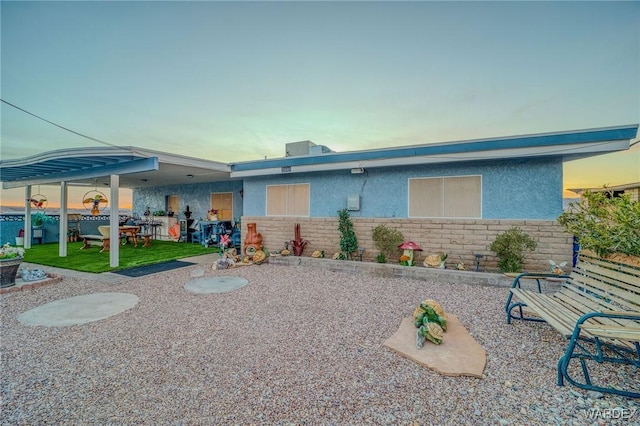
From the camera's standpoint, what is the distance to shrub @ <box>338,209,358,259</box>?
7453 mm

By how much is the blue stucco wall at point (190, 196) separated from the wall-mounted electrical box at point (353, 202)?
6.79 metres

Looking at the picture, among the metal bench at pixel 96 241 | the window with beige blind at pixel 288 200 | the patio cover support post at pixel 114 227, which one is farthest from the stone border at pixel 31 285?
the window with beige blind at pixel 288 200

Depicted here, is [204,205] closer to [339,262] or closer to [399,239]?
[339,262]

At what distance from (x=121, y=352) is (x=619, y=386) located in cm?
495

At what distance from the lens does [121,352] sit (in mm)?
3002

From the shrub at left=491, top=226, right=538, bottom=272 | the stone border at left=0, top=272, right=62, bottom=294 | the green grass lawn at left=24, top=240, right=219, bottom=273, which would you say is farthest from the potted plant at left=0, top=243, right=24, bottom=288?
the shrub at left=491, top=226, right=538, bottom=272

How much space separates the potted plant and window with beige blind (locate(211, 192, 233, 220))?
7800 millimetres

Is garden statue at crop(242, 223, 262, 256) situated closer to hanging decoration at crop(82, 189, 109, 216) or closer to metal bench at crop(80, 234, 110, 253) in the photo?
metal bench at crop(80, 234, 110, 253)

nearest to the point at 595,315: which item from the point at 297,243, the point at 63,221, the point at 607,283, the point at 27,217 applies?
the point at 607,283

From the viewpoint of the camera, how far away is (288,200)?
891 cm

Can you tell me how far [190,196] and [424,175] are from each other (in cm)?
1226

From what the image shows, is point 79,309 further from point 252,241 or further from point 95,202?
point 95,202

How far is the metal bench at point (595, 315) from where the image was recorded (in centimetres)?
222

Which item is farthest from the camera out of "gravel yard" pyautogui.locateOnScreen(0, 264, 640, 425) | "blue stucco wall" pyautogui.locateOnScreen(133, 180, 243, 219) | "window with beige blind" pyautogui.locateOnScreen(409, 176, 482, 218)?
"blue stucco wall" pyautogui.locateOnScreen(133, 180, 243, 219)
